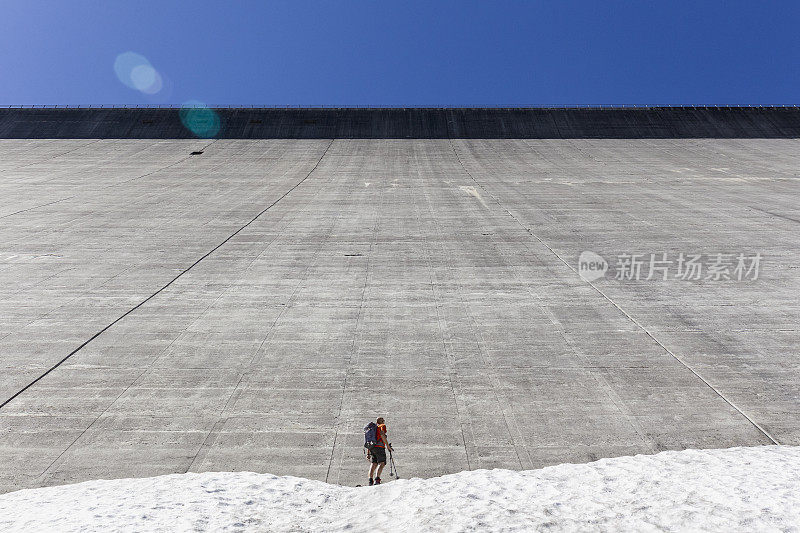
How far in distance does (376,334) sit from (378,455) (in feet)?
16.6

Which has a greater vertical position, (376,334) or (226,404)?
(376,334)

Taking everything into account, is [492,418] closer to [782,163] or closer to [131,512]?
[131,512]

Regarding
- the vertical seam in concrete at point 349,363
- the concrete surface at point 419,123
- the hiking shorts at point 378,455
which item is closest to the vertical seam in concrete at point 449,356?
the hiking shorts at point 378,455

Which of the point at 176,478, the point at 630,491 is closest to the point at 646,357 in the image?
the point at 630,491

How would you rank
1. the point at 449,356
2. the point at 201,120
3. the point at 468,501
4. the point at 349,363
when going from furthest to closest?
1. the point at 201,120
2. the point at 449,356
3. the point at 349,363
4. the point at 468,501

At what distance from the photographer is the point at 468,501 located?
6.39 meters

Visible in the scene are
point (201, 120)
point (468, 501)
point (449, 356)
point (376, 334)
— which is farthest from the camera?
point (201, 120)

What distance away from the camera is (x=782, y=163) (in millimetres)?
38062

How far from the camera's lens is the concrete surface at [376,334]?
8414mm

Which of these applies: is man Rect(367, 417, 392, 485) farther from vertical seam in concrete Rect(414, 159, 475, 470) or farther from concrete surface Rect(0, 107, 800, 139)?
concrete surface Rect(0, 107, 800, 139)

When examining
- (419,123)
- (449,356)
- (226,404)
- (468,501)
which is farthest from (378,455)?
(419,123)

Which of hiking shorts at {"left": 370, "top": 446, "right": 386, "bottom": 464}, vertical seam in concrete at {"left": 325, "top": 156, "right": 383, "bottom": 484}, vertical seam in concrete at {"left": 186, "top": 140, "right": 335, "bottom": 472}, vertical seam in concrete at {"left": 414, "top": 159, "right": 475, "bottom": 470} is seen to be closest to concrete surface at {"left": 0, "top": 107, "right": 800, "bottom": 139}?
vertical seam in concrete at {"left": 325, "top": 156, "right": 383, "bottom": 484}

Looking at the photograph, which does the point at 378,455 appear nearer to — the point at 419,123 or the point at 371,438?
the point at 371,438

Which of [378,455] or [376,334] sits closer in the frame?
[378,455]
